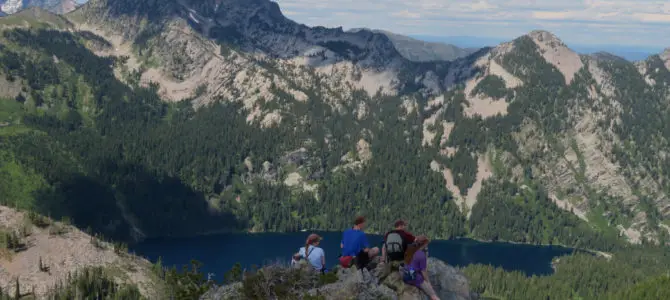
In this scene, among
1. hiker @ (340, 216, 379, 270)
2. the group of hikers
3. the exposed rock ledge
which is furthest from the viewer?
hiker @ (340, 216, 379, 270)

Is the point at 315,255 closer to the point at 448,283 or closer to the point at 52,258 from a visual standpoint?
the point at 448,283

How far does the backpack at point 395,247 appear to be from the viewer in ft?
118

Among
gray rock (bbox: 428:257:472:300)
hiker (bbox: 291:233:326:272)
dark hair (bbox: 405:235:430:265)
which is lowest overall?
gray rock (bbox: 428:257:472:300)

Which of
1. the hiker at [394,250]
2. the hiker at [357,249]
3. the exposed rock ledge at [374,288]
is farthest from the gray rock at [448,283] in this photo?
the hiker at [357,249]

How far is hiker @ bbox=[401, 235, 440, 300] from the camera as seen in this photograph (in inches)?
1329

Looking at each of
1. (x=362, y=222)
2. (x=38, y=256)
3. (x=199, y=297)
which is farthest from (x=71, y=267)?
(x=362, y=222)

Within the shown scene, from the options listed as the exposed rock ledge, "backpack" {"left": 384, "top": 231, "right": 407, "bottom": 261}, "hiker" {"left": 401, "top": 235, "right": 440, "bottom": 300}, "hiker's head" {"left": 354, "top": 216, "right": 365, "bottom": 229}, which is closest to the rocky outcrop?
"hiker's head" {"left": 354, "top": 216, "right": 365, "bottom": 229}

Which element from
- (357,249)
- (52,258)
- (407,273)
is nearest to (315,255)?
(357,249)

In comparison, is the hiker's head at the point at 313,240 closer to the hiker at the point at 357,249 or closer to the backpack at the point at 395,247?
the hiker at the point at 357,249

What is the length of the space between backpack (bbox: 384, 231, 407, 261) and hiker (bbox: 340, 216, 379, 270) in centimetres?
157

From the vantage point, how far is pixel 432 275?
39.9m

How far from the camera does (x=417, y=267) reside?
111ft

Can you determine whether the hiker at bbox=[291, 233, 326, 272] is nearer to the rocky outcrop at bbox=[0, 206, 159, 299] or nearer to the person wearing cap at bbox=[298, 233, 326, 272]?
the person wearing cap at bbox=[298, 233, 326, 272]

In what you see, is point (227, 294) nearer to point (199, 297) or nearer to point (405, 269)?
point (199, 297)
